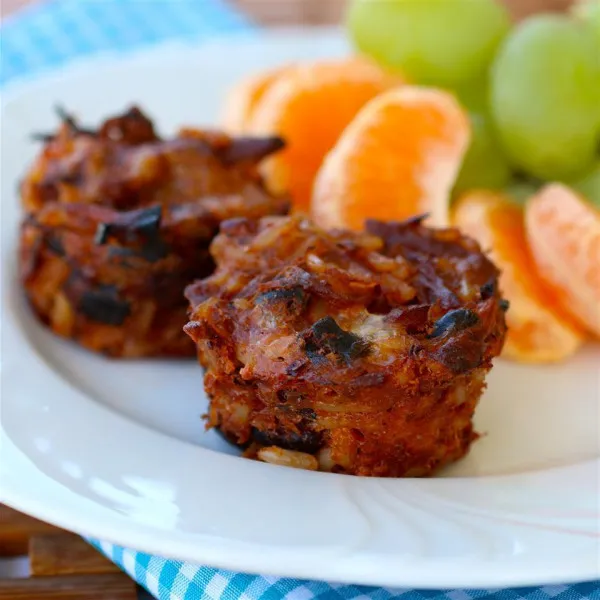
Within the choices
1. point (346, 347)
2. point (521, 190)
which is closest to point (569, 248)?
point (521, 190)

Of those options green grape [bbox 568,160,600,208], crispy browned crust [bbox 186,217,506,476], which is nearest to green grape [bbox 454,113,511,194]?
green grape [bbox 568,160,600,208]

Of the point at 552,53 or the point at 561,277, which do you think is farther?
the point at 552,53

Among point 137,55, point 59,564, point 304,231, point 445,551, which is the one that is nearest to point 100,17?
point 137,55

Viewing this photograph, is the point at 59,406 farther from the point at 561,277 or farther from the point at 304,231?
the point at 561,277

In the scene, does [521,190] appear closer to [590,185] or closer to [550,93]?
[590,185]

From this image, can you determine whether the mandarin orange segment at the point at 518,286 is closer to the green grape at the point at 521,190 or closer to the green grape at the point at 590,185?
the green grape at the point at 521,190
